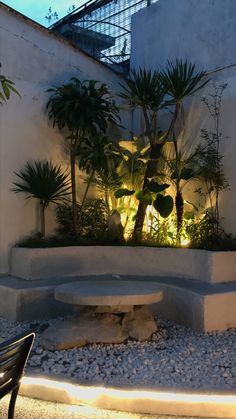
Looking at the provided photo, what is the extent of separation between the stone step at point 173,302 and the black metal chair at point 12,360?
2811 millimetres

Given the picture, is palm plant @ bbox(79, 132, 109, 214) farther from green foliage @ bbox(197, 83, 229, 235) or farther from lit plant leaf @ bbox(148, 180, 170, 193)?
green foliage @ bbox(197, 83, 229, 235)

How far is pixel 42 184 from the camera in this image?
6145 mm

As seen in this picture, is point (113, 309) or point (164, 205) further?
point (164, 205)

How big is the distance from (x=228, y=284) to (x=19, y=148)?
11.1 ft

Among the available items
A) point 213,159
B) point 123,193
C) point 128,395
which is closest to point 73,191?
point 123,193

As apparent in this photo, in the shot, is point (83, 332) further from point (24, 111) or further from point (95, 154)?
point (24, 111)

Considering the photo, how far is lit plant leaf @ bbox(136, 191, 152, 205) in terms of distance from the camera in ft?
20.2

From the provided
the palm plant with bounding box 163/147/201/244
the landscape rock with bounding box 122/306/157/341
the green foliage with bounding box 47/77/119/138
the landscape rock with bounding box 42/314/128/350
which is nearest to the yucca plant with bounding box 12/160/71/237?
the green foliage with bounding box 47/77/119/138

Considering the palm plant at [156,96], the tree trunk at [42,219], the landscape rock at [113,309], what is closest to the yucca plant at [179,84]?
the palm plant at [156,96]

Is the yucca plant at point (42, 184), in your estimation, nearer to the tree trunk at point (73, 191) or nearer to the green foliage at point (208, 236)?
the tree trunk at point (73, 191)

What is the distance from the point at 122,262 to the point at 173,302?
125 centimetres

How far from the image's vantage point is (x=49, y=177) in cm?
627

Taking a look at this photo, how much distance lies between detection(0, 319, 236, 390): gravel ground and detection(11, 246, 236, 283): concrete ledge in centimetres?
101

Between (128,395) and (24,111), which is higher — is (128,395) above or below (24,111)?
below
